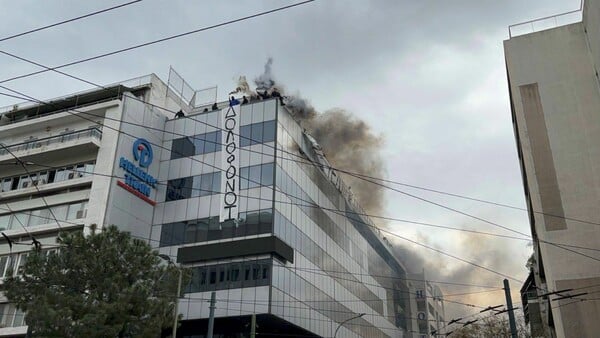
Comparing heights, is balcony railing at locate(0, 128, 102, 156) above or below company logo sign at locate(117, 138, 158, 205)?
above

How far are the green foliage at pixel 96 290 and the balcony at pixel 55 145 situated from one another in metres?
19.8

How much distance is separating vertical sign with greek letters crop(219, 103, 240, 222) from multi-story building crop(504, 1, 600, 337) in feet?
75.5

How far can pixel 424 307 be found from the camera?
110062 millimetres

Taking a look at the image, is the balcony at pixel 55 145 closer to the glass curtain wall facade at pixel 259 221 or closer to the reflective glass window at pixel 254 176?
the glass curtain wall facade at pixel 259 221

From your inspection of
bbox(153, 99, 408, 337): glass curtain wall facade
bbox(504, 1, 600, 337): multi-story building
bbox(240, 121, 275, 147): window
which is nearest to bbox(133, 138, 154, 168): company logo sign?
bbox(153, 99, 408, 337): glass curtain wall facade

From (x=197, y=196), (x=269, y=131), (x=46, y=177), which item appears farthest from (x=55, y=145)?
(x=269, y=131)

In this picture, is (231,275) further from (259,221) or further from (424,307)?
(424,307)

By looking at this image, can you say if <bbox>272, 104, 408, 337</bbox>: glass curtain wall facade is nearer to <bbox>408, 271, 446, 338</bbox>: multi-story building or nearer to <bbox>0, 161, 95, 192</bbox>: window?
<bbox>0, 161, 95, 192</bbox>: window

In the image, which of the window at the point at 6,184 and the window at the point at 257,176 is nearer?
the window at the point at 257,176

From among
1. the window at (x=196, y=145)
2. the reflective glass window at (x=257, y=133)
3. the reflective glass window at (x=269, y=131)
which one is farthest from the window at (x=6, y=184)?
the reflective glass window at (x=269, y=131)

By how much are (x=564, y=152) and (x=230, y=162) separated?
26413mm

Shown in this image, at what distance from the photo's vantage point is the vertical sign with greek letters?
45.2 metres

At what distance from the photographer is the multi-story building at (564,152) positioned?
3653cm

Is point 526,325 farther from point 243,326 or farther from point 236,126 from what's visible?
Answer: point 236,126
